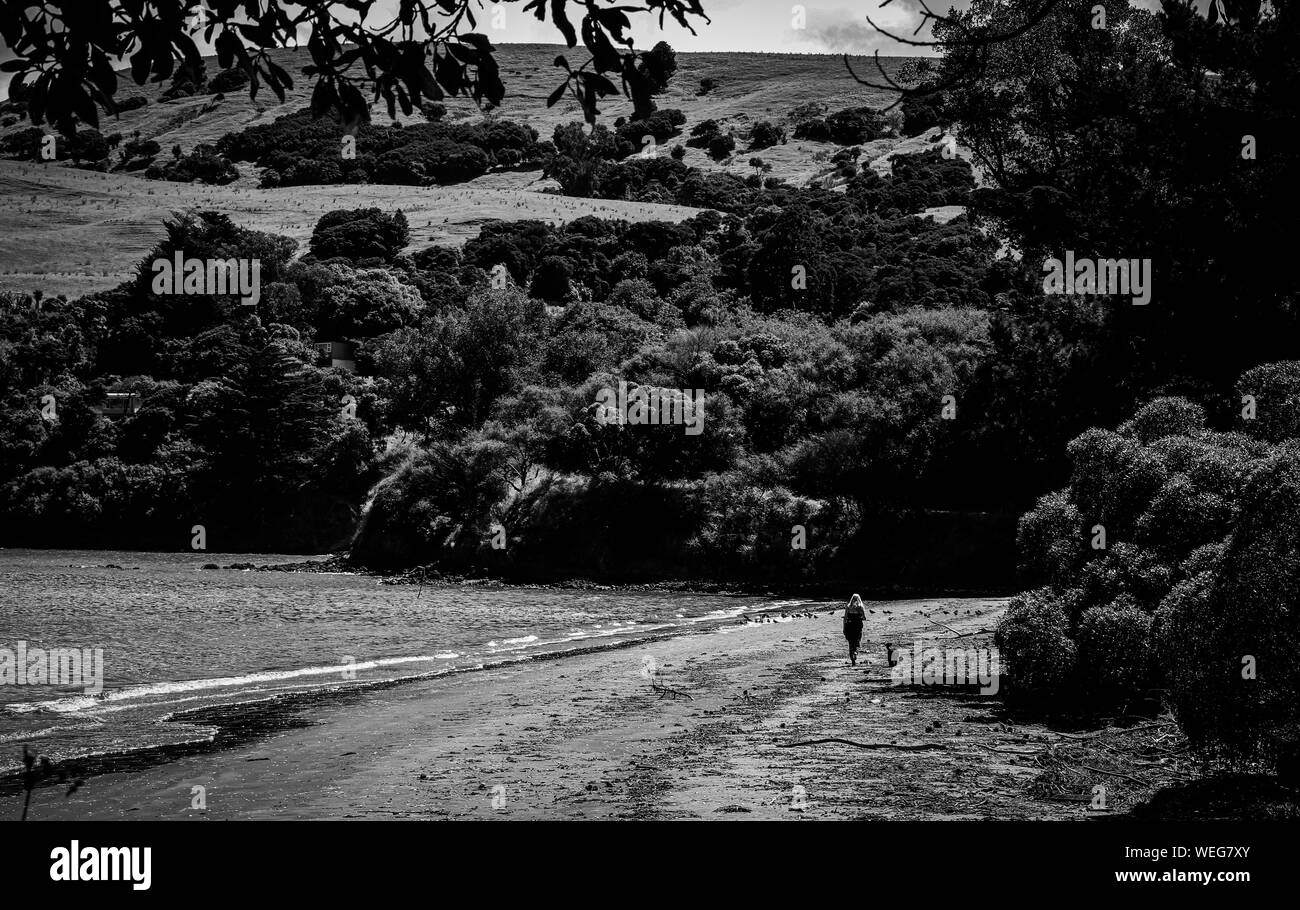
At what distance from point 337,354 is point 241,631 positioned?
61518 millimetres

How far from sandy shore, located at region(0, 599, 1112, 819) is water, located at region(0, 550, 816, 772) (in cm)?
285

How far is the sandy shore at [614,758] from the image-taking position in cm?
1255

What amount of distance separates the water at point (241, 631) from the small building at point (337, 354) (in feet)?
95.8

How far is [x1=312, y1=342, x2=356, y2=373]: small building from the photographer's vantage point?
9031 centimetres

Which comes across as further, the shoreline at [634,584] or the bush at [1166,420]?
the shoreline at [634,584]

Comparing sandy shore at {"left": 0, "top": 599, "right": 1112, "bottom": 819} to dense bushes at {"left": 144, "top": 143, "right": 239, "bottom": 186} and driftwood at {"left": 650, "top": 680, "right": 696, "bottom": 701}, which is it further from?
dense bushes at {"left": 144, "top": 143, "right": 239, "bottom": 186}

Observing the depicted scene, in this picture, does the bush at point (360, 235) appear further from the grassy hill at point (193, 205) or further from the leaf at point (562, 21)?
the leaf at point (562, 21)

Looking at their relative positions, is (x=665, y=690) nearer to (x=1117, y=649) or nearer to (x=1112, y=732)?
(x=1117, y=649)

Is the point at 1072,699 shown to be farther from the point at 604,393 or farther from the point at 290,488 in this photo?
the point at 290,488

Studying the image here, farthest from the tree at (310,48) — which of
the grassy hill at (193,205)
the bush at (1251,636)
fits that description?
the grassy hill at (193,205)

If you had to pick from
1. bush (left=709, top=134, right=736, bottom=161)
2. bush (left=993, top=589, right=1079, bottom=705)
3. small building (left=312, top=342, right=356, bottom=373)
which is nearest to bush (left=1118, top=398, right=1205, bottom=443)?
bush (left=993, top=589, right=1079, bottom=705)

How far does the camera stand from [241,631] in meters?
35.8
